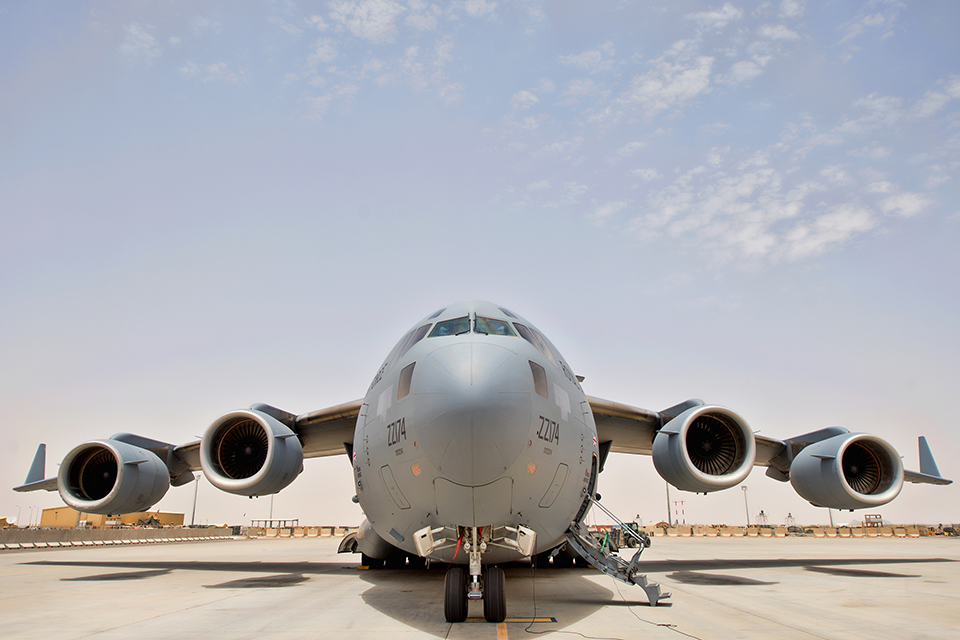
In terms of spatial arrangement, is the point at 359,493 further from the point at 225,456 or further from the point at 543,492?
the point at 225,456

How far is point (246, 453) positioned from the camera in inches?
472

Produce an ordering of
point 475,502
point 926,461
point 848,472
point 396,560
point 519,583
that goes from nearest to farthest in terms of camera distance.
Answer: point 475,502 < point 519,583 < point 848,472 < point 396,560 < point 926,461

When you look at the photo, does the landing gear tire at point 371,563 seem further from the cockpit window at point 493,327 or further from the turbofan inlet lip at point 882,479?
the turbofan inlet lip at point 882,479

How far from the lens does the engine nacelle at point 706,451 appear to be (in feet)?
34.0

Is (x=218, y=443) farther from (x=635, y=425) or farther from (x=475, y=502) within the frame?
(x=635, y=425)

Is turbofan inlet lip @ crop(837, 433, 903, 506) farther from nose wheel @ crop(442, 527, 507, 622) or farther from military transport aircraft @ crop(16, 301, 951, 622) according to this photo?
nose wheel @ crop(442, 527, 507, 622)

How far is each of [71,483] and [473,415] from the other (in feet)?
37.3

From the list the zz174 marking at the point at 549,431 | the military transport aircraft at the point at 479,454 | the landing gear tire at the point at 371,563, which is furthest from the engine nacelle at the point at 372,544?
the zz174 marking at the point at 549,431

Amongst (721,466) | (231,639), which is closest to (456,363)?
(231,639)

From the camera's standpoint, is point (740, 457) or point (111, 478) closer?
point (740, 457)

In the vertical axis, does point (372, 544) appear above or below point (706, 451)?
below

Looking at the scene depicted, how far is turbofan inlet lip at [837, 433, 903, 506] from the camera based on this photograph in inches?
445

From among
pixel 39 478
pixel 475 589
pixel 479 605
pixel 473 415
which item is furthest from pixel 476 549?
pixel 39 478

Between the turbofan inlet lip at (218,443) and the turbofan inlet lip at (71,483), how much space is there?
8.24ft
